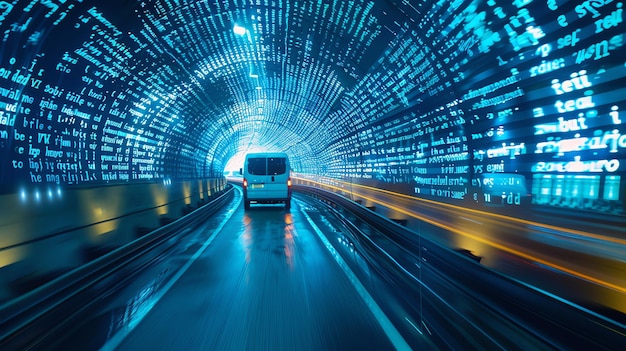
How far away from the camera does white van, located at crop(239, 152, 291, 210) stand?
2155 centimetres

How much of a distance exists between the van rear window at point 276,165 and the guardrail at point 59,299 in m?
12.3

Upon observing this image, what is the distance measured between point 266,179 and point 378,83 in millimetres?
7737

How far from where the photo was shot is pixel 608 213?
21.7 ft

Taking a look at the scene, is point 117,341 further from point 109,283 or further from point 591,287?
point 591,287

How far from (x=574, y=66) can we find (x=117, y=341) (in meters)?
7.27

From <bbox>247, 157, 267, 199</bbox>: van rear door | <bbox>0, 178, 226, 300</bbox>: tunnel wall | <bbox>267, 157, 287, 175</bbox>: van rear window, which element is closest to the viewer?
<bbox>0, 178, 226, 300</bbox>: tunnel wall

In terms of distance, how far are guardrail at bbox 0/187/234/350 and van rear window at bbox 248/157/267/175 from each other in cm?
1222

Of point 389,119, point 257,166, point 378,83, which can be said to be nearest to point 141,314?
point 378,83

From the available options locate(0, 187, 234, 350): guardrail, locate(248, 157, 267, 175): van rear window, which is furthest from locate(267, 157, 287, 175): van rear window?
locate(0, 187, 234, 350): guardrail

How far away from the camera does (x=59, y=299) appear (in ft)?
19.1

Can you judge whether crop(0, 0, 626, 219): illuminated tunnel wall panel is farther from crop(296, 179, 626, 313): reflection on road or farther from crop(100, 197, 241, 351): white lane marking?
crop(100, 197, 241, 351): white lane marking

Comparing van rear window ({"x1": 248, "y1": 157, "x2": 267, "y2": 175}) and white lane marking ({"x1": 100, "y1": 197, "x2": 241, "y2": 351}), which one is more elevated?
van rear window ({"x1": 248, "y1": 157, "x2": 267, "y2": 175})

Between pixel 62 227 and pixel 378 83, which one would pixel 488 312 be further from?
pixel 378 83

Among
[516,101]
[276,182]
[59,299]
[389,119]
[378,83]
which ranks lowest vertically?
[59,299]
